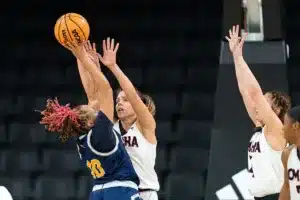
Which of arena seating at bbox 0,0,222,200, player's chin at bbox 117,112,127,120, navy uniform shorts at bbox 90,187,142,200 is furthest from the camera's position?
arena seating at bbox 0,0,222,200

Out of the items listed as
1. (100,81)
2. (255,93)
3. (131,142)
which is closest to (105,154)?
(100,81)

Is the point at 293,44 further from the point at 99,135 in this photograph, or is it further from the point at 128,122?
→ the point at 99,135

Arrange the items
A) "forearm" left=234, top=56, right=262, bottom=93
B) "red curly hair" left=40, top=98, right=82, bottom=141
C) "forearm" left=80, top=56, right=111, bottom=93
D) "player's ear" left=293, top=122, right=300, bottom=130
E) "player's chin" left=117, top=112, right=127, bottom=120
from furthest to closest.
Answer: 1. "player's chin" left=117, top=112, right=127, bottom=120
2. "forearm" left=234, top=56, right=262, bottom=93
3. "forearm" left=80, top=56, right=111, bottom=93
4. "red curly hair" left=40, top=98, right=82, bottom=141
5. "player's ear" left=293, top=122, right=300, bottom=130

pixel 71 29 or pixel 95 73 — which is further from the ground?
pixel 71 29

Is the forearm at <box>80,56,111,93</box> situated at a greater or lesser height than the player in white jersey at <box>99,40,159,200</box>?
greater

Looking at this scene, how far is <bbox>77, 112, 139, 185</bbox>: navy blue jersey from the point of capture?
4227mm

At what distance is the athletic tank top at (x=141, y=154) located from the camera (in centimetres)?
486

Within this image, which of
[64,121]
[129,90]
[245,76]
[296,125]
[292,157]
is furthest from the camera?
[245,76]

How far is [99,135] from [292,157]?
107cm

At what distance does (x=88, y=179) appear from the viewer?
7.95m

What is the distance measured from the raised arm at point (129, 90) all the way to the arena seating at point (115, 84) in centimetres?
302

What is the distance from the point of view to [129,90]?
4.60m

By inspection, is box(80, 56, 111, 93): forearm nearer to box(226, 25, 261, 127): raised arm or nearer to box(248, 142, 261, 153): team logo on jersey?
box(226, 25, 261, 127): raised arm

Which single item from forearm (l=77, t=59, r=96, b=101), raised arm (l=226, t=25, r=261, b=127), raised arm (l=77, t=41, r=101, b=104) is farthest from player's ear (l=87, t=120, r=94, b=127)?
raised arm (l=226, t=25, r=261, b=127)
